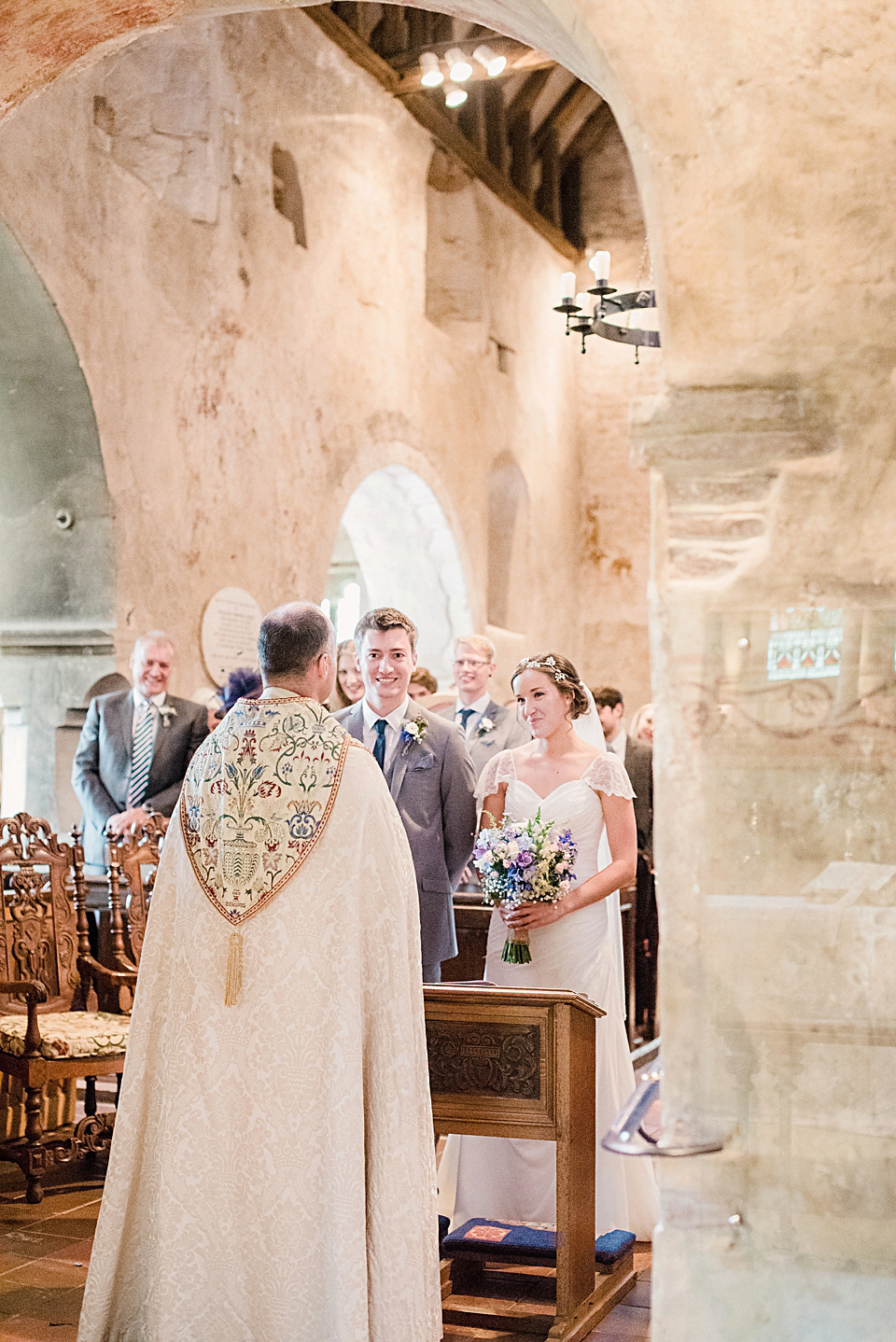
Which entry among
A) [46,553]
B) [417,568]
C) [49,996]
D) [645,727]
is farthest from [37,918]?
[417,568]

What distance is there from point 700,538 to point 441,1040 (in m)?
1.80

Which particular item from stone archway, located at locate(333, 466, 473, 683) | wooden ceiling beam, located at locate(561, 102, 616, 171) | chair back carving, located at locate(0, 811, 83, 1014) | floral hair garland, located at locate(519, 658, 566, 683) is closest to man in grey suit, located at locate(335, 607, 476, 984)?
floral hair garland, located at locate(519, 658, 566, 683)

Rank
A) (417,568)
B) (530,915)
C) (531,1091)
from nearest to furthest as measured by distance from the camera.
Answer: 1. (531,1091)
2. (530,915)
3. (417,568)

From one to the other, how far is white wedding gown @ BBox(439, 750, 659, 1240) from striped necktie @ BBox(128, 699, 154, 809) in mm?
2532

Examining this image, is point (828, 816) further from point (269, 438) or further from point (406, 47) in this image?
point (406, 47)

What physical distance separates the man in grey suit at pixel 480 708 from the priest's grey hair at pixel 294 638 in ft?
13.1

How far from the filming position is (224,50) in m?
9.21

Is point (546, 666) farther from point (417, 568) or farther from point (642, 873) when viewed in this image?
point (417, 568)

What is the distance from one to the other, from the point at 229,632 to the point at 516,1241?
5.64m

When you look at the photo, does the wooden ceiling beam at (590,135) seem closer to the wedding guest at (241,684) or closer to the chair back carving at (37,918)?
the wedding guest at (241,684)

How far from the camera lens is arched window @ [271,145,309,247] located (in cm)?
1019

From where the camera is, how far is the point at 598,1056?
4395 millimetres

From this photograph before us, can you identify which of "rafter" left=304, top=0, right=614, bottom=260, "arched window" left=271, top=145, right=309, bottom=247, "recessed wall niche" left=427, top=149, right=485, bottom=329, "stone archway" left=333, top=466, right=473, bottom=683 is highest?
"rafter" left=304, top=0, right=614, bottom=260

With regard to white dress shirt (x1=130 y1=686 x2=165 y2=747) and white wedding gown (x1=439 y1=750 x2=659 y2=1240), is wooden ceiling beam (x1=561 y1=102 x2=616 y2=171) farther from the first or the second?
white wedding gown (x1=439 y1=750 x2=659 y2=1240)
